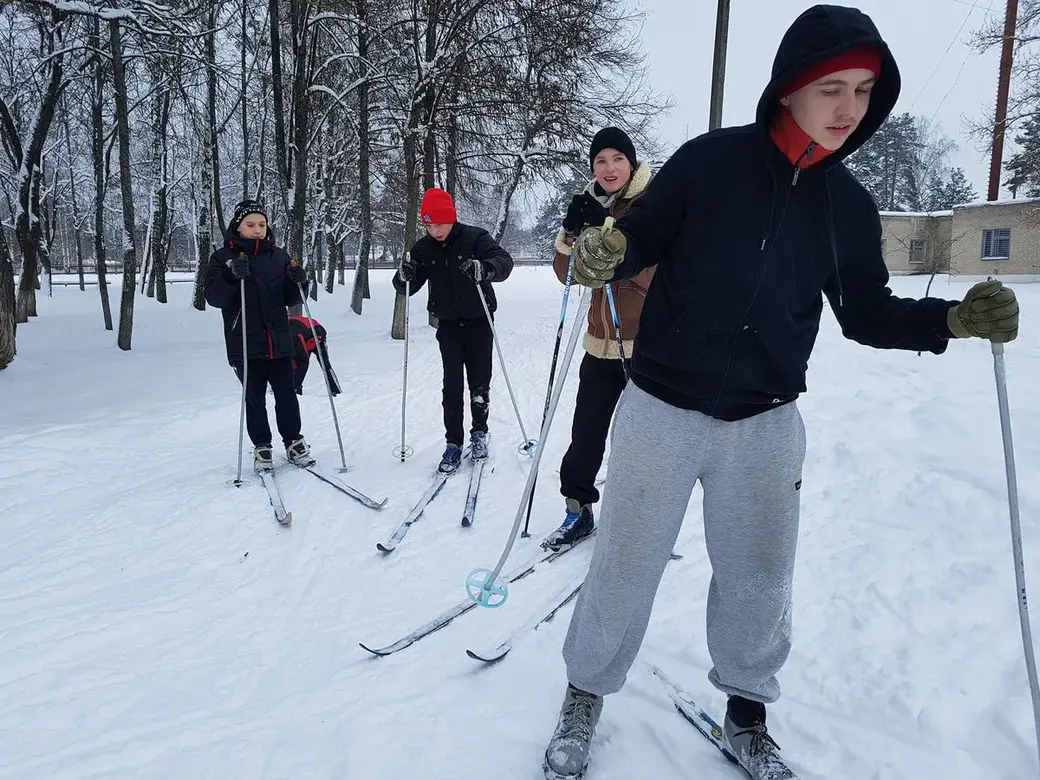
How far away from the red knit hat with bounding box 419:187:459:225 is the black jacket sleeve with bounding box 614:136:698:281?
10.4 ft

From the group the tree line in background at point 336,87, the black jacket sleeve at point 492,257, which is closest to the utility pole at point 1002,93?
the tree line in background at point 336,87

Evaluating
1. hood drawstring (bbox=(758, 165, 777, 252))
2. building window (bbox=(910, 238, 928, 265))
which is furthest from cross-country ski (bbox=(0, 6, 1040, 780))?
building window (bbox=(910, 238, 928, 265))

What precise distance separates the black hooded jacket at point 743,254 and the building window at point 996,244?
86.6 feet

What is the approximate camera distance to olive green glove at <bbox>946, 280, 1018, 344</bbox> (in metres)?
1.65

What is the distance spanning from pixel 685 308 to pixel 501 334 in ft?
42.8

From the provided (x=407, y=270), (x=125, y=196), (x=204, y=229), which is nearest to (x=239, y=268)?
(x=407, y=270)

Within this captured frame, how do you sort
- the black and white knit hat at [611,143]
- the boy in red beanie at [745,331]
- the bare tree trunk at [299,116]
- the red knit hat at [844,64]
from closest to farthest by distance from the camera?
the red knit hat at [844,64] → the boy in red beanie at [745,331] → the black and white knit hat at [611,143] → the bare tree trunk at [299,116]

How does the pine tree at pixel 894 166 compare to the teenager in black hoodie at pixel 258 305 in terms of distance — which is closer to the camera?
the teenager in black hoodie at pixel 258 305

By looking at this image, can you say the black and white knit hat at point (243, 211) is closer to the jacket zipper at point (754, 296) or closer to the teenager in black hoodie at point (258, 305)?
the teenager in black hoodie at point (258, 305)

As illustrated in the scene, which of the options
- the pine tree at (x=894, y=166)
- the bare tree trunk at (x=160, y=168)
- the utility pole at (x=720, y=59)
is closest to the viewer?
the utility pole at (x=720, y=59)

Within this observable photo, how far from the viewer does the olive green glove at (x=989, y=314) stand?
165 cm

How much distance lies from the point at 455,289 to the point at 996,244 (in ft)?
83.5

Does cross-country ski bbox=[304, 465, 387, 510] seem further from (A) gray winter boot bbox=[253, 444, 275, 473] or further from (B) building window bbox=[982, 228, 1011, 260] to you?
(B) building window bbox=[982, 228, 1011, 260]

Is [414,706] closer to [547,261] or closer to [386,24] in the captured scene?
[386,24]
